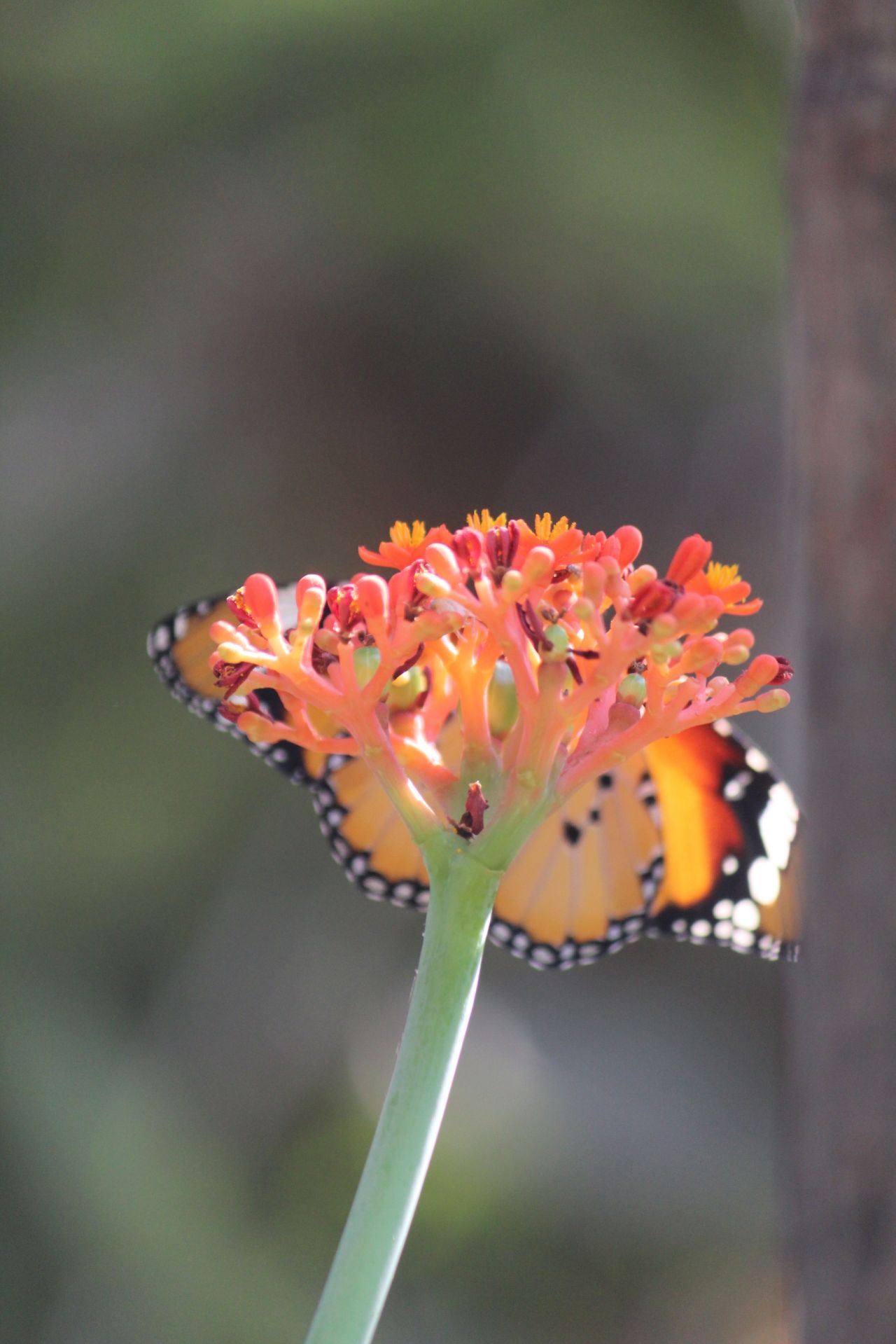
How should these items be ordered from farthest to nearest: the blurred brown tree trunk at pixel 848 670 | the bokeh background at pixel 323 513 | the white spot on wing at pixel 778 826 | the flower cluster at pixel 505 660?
the bokeh background at pixel 323 513, the white spot on wing at pixel 778 826, the flower cluster at pixel 505 660, the blurred brown tree trunk at pixel 848 670

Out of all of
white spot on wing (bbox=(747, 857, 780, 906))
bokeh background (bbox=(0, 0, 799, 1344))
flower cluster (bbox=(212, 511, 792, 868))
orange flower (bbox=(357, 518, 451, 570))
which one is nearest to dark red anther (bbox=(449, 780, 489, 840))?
flower cluster (bbox=(212, 511, 792, 868))

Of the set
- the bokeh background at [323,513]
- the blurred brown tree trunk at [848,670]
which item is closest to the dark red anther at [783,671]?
the blurred brown tree trunk at [848,670]

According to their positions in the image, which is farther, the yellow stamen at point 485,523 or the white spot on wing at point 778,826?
the white spot on wing at point 778,826

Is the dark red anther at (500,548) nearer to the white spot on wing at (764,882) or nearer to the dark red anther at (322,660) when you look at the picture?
the dark red anther at (322,660)

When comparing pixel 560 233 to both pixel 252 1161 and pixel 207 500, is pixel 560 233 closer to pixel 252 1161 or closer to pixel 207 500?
pixel 207 500

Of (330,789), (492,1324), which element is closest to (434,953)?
(330,789)

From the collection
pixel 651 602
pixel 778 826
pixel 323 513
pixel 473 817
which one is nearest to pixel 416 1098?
pixel 473 817
